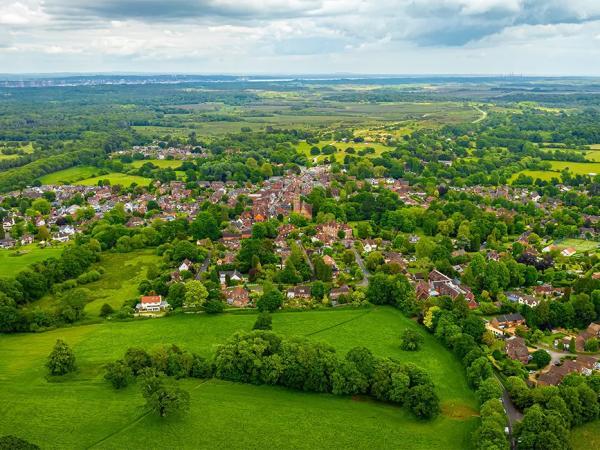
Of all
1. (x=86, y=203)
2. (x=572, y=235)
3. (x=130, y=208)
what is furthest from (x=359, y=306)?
(x=86, y=203)

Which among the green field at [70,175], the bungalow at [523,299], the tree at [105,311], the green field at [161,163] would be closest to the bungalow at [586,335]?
the bungalow at [523,299]

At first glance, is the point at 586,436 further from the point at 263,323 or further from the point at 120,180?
the point at 120,180

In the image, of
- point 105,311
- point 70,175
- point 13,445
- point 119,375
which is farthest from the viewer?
point 70,175

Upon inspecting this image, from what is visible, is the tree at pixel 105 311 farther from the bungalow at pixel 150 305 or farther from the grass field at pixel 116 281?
Answer: the bungalow at pixel 150 305

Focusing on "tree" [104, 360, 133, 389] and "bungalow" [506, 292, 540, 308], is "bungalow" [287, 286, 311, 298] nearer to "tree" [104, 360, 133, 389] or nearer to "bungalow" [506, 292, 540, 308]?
"tree" [104, 360, 133, 389]

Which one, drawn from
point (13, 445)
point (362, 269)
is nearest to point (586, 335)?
point (362, 269)

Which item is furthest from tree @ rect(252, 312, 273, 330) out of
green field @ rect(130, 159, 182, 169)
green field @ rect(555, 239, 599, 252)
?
green field @ rect(130, 159, 182, 169)

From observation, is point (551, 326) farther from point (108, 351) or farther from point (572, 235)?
point (108, 351)
